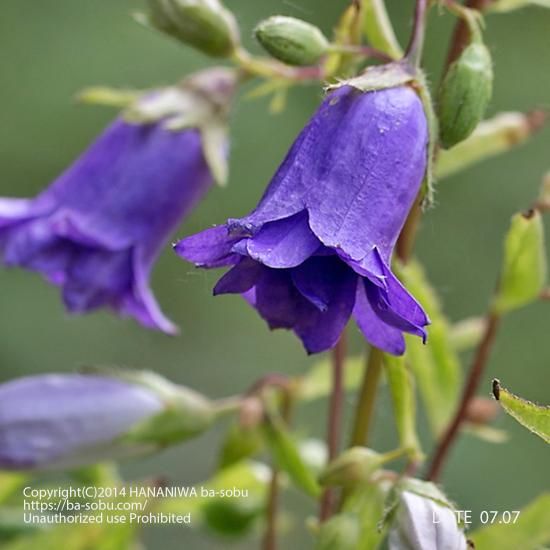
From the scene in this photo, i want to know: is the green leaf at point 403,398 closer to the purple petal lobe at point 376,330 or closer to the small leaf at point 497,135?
the purple petal lobe at point 376,330

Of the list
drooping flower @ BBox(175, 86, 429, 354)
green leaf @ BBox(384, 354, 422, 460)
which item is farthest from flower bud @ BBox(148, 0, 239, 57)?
green leaf @ BBox(384, 354, 422, 460)

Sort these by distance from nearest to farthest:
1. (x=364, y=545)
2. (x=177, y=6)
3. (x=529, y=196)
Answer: (x=364, y=545)
(x=177, y=6)
(x=529, y=196)

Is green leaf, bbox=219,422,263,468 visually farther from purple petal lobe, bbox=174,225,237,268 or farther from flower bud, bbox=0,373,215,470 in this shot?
purple petal lobe, bbox=174,225,237,268

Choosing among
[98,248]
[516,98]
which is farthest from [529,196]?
[98,248]

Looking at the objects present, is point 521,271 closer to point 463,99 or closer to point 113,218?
point 463,99

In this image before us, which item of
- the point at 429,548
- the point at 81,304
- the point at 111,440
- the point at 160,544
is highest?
the point at 429,548

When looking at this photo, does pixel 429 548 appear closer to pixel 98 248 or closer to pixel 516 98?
pixel 98 248
